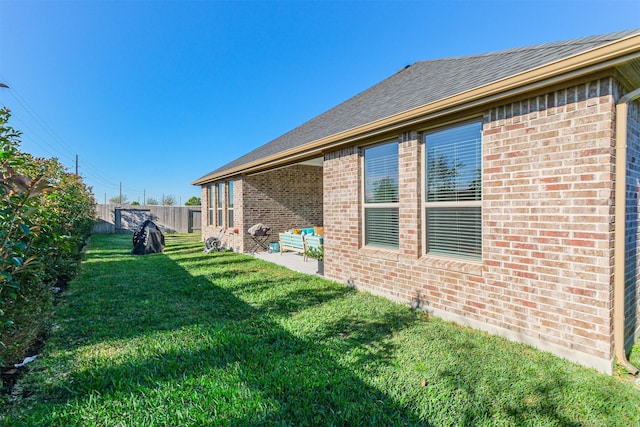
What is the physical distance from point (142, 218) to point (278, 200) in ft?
49.5

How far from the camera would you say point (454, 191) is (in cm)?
427

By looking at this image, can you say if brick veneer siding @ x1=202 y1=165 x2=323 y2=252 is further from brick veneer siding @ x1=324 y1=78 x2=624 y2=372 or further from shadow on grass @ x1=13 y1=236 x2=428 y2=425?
brick veneer siding @ x1=324 y1=78 x2=624 y2=372

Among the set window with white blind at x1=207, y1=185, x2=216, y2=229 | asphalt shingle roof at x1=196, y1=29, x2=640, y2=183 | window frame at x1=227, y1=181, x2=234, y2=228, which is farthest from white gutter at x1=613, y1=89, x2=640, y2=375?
window with white blind at x1=207, y1=185, x2=216, y2=229

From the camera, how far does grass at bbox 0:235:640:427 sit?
225 centimetres

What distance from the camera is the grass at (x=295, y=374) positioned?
2250 millimetres

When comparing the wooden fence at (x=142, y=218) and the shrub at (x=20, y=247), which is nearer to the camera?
the shrub at (x=20, y=247)

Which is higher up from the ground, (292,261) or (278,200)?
(278,200)

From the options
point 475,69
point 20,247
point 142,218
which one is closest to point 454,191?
point 475,69

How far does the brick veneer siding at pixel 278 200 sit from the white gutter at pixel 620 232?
31.6 ft

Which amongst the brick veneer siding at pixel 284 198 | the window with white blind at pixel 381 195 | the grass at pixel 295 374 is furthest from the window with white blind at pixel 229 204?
the window with white blind at pixel 381 195

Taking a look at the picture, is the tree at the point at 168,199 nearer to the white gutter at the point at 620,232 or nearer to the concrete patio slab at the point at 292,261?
the concrete patio slab at the point at 292,261

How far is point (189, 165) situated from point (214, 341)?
34833 mm

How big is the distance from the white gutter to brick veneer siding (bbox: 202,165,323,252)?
963 cm

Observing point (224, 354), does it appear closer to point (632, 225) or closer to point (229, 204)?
point (632, 225)
